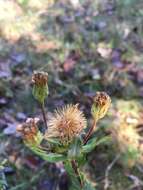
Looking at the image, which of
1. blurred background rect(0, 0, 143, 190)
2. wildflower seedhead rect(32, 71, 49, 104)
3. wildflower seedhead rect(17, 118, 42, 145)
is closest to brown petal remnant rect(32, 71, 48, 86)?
wildflower seedhead rect(32, 71, 49, 104)

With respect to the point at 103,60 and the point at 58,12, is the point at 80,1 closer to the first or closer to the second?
the point at 58,12

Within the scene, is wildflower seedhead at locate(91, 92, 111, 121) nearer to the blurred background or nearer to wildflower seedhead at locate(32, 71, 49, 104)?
wildflower seedhead at locate(32, 71, 49, 104)

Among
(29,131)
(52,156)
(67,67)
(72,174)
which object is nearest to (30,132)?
(29,131)

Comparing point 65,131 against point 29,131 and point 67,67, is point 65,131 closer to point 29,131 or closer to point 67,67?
point 29,131

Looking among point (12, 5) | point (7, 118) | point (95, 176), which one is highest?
point (12, 5)

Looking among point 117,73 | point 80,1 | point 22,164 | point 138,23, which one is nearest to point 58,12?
point 80,1
